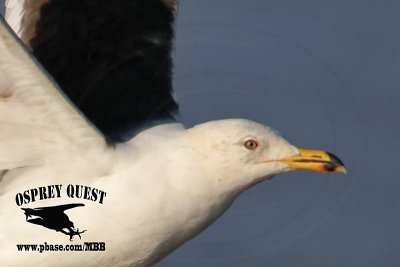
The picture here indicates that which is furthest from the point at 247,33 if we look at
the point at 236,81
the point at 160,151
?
the point at 160,151

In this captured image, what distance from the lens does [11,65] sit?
55.0 feet

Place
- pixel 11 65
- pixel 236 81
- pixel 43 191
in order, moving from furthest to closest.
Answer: pixel 236 81 → pixel 43 191 → pixel 11 65

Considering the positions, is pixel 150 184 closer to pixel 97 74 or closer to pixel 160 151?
pixel 160 151

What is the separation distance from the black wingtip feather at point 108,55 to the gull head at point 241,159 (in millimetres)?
1380

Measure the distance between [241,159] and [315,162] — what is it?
2.15 ft

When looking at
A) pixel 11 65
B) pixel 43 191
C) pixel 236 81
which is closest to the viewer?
pixel 11 65

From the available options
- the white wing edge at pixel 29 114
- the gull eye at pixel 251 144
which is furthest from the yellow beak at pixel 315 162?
the white wing edge at pixel 29 114

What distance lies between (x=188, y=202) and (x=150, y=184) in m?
0.37

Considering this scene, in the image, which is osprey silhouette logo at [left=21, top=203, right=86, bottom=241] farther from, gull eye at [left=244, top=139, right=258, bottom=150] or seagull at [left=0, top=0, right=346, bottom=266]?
gull eye at [left=244, top=139, right=258, bottom=150]

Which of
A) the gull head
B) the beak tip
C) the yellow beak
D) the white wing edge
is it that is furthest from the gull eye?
the white wing edge

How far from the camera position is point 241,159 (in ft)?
57.5

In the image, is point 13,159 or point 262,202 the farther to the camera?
point 262,202

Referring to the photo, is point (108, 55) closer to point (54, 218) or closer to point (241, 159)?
point (54, 218)

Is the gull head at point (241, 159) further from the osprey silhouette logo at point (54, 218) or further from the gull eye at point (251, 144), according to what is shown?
the osprey silhouette logo at point (54, 218)
